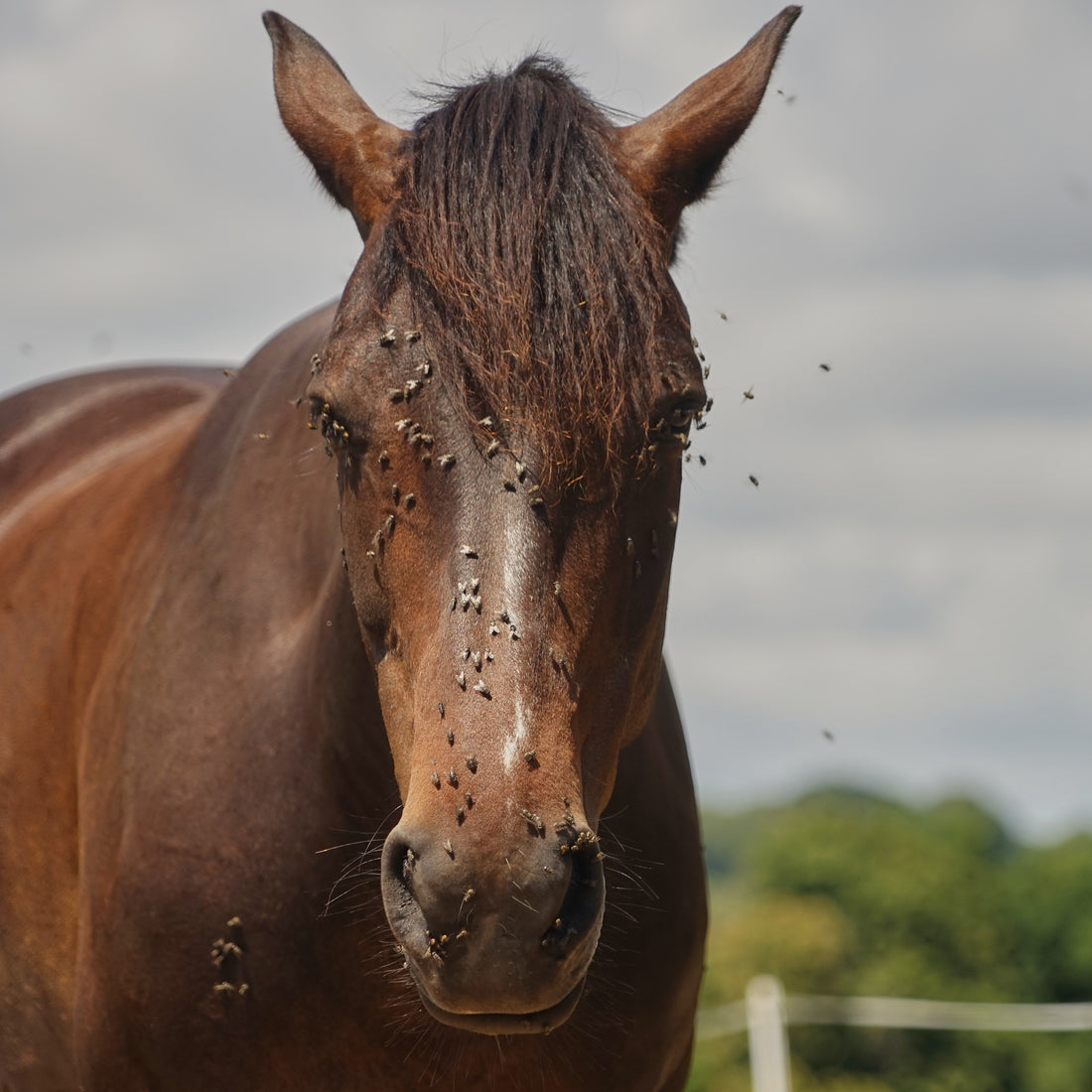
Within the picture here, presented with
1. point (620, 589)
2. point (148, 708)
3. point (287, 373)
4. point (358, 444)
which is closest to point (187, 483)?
point (287, 373)

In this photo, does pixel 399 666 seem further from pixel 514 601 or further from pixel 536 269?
pixel 536 269

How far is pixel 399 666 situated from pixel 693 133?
123cm

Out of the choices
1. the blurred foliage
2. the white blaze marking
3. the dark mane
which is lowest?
the blurred foliage

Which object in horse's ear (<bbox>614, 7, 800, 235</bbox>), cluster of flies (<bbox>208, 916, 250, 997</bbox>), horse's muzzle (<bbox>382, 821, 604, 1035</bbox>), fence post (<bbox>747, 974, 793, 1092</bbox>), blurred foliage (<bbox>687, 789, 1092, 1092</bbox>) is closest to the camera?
horse's muzzle (<bbox>382, 821, 604, 1035</bbox>)

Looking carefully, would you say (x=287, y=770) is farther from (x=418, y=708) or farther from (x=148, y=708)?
(x=418, y=708)

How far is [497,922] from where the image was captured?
8.64 ft

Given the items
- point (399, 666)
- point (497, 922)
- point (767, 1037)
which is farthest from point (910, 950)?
point (497, 922)

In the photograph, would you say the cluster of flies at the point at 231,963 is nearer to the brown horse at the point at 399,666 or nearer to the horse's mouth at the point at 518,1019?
the brown horse at the point at 399,666

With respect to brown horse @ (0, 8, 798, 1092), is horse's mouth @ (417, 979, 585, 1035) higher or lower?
lower

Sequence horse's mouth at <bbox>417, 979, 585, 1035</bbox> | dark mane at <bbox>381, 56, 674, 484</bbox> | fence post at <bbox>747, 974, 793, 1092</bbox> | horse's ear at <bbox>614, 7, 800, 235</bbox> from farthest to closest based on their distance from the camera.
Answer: fence post at <bbox>747, 974, 793, 1092</bbox>, horse's ear at <bbox>614, 7, 800, 235</bbox>, dark mane at <bbox>381, 56, 674, 484</bbox>, horse's mouth at <bbox>417, 979, 585, 1035</bbox>

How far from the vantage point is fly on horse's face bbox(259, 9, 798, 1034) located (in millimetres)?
2682

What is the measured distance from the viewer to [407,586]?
305cm

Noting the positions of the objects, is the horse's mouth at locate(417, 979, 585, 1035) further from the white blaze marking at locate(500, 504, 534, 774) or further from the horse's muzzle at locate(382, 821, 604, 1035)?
the white blaze marking at locate(500, 504, 534, 774)

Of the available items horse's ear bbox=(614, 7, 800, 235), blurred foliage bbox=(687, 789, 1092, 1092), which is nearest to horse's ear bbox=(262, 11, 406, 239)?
horse's ear bbox=(614, 7, 800, 235)
